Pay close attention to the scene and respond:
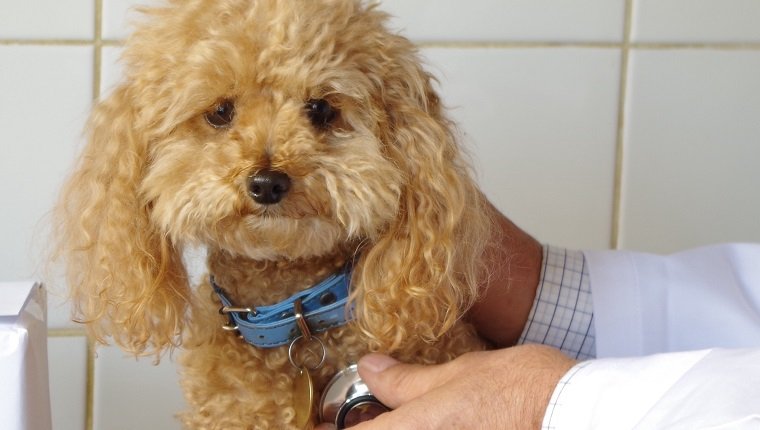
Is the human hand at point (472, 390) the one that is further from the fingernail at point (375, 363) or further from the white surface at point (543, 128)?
the white surface at point (543, 128)

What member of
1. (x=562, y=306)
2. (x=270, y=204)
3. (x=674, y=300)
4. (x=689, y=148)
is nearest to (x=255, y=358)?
(x=270, y=204)

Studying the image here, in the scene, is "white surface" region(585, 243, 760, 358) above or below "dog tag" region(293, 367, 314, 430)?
above

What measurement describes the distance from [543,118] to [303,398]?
494 mm

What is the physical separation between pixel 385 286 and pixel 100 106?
271 millimetres

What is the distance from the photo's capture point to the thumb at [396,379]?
0.73 meters

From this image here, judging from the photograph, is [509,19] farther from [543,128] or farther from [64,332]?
[64,332]

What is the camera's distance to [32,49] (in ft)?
3.37

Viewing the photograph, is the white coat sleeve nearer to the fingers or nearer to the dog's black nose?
the fingers

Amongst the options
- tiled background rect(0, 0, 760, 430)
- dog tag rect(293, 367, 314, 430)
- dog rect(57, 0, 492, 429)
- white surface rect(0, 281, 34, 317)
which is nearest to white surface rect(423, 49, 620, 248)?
tiled background rect(0, 0, 760, 430)

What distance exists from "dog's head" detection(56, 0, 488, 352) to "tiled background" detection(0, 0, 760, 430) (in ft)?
0.96

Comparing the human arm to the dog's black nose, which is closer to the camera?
the dog's black nose

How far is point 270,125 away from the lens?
71cm

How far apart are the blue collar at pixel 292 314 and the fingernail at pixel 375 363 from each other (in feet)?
0.12

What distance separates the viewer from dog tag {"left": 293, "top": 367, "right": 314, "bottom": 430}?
749 millimetres
